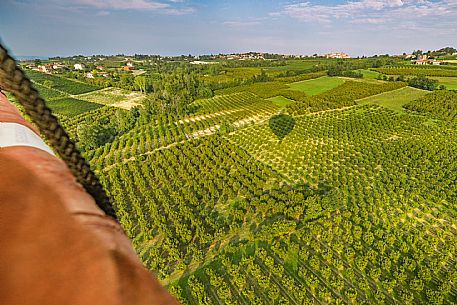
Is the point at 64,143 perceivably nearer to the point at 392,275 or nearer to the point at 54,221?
the point at 54,221

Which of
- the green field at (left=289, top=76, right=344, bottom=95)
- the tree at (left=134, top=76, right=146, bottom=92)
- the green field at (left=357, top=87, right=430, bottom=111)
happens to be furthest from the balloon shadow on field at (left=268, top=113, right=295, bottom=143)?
the tree at (left=134, top=76, right=146, bottom=92)

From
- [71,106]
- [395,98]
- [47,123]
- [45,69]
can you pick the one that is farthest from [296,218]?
[45,69]

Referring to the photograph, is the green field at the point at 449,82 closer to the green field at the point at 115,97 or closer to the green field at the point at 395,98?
the green field at the point at 395,98

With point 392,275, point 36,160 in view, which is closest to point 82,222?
point 36,160

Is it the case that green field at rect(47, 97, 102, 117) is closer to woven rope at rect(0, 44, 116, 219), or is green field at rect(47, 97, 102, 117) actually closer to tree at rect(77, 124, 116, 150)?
tree at rect(77, 124, 116, 150)

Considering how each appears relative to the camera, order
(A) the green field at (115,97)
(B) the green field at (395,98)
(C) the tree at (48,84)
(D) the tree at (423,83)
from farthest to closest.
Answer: (C) the tree at (48,84) → (A) the green field at (115,97) → (D) the tree at (423,83) → (B) the green field at (395,98)

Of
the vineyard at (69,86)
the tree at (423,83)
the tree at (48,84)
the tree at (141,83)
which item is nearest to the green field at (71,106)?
the vineyard at (69,86)
